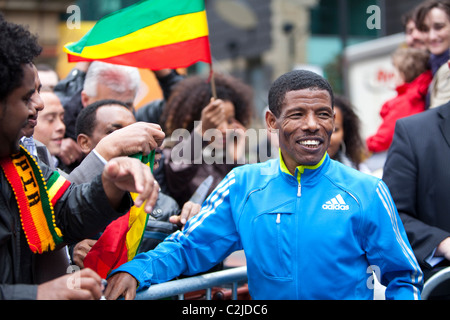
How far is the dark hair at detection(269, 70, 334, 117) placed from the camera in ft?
8.55

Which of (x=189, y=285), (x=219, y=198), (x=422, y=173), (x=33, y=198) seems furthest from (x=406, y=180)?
(x=33, y=198)

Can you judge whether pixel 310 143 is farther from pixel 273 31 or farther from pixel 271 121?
pixel 273 31

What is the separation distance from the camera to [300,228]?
2.48 meters

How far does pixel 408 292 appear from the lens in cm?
239

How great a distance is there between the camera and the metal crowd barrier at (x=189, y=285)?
8.10 ft

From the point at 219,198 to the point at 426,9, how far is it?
3104 mm

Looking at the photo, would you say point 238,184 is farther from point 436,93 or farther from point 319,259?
point 436,93

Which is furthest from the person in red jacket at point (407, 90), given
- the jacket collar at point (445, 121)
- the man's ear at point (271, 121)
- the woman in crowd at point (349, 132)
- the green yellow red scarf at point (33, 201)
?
the green yellow red scarf at point (33, 201)

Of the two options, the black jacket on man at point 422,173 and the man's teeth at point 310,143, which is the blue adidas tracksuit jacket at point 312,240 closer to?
the man's teeth at point 310,143

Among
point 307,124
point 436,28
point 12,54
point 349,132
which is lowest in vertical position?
point 349,132

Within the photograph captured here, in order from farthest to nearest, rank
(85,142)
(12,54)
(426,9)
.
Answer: (426,9)
(85,142)
(12,54)

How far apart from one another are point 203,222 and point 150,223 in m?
0.53

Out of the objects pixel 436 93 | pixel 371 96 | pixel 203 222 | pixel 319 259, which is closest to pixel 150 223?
pixel 203 222

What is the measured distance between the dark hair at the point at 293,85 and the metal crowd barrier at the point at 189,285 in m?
0.88
